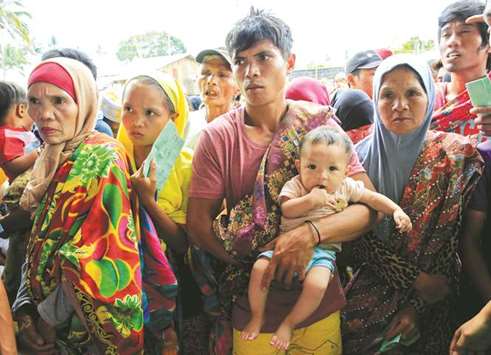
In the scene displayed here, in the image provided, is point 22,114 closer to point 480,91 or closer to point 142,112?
point 142,112

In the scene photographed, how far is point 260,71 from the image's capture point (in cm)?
188

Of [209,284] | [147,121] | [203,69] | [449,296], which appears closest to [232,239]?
[209,284]

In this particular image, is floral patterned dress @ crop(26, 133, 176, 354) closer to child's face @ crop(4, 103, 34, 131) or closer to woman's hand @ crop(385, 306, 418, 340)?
woman's hand @ crop(385, 306, 418, 340)

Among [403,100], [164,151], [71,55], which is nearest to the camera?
[164,151]

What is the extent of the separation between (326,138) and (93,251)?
1.01 meters

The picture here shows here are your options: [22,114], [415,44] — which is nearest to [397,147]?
[22,114]

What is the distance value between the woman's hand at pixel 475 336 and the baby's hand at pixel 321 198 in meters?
0.69

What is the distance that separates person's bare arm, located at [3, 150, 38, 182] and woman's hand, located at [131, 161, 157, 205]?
0.98 meters

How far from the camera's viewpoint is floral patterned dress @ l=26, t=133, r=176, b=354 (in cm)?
167

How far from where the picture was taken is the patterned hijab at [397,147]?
2012 millimetres

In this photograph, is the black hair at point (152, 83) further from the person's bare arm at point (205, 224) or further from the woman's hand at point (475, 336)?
the woman's hand at point (475, 336)

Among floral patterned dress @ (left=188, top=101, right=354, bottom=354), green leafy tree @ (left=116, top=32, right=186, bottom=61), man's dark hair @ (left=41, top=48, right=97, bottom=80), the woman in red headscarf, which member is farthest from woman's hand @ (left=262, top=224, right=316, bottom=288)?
green leafy tree @ (left=116, top=32, right=186, bottom=61)

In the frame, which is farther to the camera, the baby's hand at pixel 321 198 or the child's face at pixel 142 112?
the child's face at pixel 142 112

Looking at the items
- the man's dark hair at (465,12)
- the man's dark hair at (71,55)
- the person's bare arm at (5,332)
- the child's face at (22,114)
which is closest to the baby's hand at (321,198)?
the person's bare arm at (5,332)
